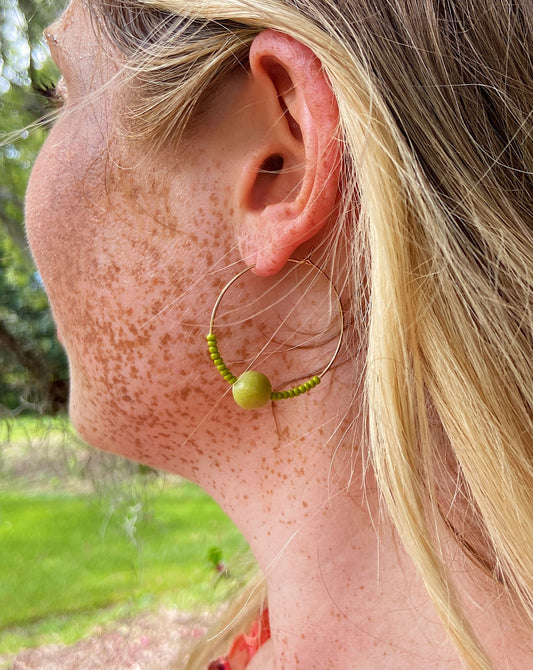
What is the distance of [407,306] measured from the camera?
2.29 feet

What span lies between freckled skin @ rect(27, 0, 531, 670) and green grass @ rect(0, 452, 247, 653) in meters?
2.18

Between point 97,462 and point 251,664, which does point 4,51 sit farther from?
point 251,664

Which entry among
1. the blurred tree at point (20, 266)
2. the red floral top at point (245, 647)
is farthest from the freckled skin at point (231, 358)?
the blurred tree at point (20, 266)

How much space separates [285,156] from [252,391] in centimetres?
29

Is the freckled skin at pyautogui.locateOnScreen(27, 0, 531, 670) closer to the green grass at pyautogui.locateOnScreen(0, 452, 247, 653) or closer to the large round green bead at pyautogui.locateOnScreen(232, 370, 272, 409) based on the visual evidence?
the large round green bead at pyautogui.locateOnScreen(232, 370, 272, 409)

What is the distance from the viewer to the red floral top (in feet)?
3.80

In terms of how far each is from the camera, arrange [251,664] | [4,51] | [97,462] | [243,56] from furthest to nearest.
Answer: [97,462] < [4,51] < [251,664] < [243,56]

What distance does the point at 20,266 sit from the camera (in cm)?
300

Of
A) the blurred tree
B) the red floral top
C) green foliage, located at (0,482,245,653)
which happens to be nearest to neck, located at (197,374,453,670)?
the red floral top

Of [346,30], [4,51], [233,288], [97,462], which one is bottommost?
[97,462]

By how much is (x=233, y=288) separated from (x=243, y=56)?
281 mm

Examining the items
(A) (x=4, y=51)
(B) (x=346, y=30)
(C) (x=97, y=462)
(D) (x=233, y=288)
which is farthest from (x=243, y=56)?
(C) (x=97, y=462)

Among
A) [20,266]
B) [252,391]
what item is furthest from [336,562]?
[20,266]

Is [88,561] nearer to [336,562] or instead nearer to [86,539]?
[86,539]
